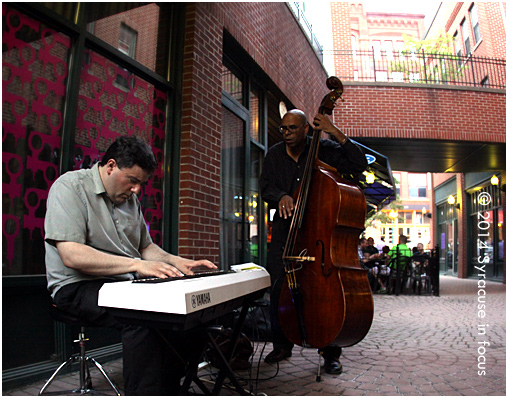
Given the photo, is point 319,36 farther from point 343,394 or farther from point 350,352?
point 343,394

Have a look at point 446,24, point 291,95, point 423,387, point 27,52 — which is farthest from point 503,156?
point 27,52

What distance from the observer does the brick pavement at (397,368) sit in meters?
2.68

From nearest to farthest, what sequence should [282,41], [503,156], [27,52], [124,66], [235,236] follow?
1. [27,52]
2. [124,66]
3. [235,236]
4. [282,41]
5. [503,156]

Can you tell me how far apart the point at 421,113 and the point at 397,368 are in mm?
8858

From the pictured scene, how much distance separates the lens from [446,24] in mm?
19672

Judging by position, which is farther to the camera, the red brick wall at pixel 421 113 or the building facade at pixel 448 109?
the building facade at pixel 448 109

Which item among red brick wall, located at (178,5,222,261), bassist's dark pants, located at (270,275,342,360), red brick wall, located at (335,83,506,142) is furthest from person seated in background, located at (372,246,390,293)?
bassist's dark pants, located at (270,275,342,360)

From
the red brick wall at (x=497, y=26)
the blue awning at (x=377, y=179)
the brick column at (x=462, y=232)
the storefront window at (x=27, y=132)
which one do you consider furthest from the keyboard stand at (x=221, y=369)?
the brick column at (x=462, y=232)

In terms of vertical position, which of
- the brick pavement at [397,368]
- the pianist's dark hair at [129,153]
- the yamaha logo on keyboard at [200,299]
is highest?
the pianist's dark hair at [129,153]

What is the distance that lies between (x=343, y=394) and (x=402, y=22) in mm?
36708

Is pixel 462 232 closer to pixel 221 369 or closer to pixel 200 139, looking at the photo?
pixel 200 139

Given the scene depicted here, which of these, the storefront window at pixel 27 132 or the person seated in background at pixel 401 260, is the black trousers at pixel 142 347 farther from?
the person seated in background at pixel 401 260

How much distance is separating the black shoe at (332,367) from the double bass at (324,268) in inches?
14.5

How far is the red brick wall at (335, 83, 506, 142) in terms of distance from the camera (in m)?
10.6
